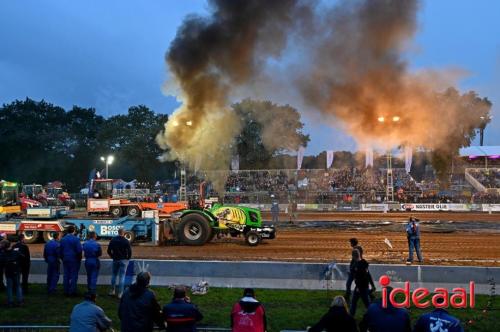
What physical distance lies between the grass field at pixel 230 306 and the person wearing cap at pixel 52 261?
0.28 m

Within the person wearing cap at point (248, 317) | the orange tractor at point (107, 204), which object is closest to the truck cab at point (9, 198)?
the orange tractor at point (107, 204)

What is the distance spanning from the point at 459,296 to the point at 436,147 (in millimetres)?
47228

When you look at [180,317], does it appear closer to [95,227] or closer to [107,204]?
[95,227]

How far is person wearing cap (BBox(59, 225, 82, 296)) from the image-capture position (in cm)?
1120

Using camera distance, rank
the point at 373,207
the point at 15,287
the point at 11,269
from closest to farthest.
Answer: the point at 11,269, the point at 15,287, the point at 373,207

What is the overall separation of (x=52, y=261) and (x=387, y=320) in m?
8.31

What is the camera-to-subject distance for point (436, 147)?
54.1 metres

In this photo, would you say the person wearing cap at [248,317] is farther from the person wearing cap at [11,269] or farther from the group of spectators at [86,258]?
the person wearing cap at [11,269]

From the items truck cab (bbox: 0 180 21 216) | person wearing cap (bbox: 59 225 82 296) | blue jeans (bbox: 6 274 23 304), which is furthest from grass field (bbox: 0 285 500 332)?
truck cab (bbox: 0 180 21 216)

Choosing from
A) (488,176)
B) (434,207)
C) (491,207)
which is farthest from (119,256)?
(488,176)

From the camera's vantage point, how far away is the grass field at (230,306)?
9000mm

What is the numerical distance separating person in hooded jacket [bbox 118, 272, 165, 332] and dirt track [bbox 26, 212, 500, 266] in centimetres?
929

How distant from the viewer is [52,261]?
11.4 m

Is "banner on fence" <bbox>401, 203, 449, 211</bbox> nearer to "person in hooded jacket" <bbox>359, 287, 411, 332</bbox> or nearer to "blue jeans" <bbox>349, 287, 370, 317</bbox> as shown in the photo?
"blue jeans" <bbox>349, 287, 370, 317</bbox>
